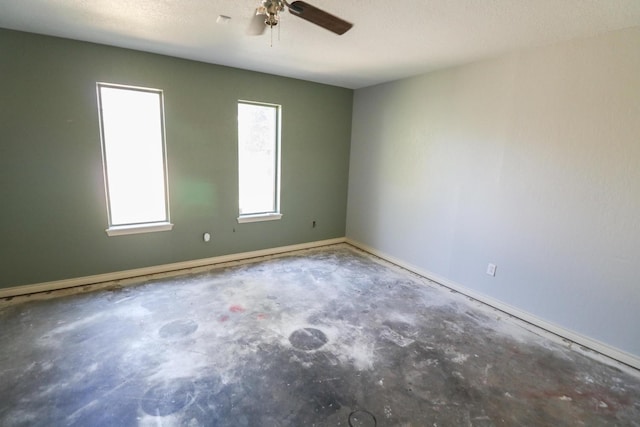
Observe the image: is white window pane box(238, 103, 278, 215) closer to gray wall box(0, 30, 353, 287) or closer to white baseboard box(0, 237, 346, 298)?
gray wall box(0, 30, 353, 287)

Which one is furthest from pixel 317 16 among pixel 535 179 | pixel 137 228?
pixel 137 228

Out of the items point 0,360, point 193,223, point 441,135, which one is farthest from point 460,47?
point 0,360

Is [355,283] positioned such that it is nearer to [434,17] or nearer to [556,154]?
[556,154]

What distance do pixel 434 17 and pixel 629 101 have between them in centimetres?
156

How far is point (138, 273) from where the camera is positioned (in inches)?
139

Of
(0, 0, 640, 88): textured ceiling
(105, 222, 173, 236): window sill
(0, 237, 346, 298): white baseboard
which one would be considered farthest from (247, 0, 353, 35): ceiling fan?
(0, 237, 346, 298): white baseboard

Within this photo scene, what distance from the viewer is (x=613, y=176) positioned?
7.70 feet

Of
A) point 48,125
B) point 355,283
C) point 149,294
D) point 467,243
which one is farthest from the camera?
point 355,283

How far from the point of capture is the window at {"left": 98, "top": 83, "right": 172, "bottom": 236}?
3.25 m

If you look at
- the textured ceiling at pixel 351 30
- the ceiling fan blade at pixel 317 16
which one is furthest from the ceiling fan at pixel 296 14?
the textured ceiling at pixel 351 30

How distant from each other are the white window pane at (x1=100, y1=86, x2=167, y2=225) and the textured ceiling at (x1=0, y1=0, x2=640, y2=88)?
0.54m

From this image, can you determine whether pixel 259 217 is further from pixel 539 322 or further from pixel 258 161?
pixel 539 322

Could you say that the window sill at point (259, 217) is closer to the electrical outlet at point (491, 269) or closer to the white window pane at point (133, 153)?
the white window pane at point (133, 153)

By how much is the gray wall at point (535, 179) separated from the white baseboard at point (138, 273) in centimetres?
199
